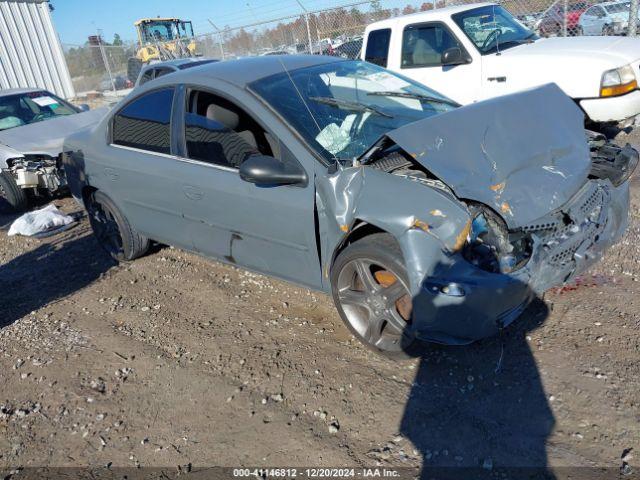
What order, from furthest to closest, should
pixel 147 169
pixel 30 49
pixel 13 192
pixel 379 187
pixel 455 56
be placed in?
pixel 30 49 → pixel 13 192 → pixel 455 56 → pixel 147 169 → pixel 379 187

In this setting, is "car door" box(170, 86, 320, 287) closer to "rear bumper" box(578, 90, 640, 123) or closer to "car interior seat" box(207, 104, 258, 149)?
"car interior seat" box(207, 104, 258, 149)

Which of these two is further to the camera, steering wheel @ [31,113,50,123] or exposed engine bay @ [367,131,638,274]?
steering wheel @ [31,113,50,123]

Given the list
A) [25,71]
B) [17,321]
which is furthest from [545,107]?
[25,71]

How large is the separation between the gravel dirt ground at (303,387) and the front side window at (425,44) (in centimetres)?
364

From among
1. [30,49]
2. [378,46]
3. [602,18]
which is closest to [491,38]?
[378,46]

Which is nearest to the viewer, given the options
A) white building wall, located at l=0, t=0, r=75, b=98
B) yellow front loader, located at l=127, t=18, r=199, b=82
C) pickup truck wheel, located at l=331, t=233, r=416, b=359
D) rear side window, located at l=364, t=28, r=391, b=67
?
pickup truck wheel, located at l=331, t=233, r=416, b=359

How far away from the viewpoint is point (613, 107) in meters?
5.63

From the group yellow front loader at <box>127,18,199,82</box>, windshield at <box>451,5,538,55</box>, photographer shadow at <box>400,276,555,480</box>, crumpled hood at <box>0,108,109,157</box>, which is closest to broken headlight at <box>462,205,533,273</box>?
photographer shadow at <box>400,276,555,480</box>

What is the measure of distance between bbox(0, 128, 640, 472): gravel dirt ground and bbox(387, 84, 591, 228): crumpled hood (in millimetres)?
858

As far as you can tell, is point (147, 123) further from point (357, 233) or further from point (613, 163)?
point (613, 163)

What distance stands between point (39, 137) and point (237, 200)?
16.0ft

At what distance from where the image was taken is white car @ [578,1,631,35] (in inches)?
530

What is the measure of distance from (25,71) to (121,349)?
46.0 ft

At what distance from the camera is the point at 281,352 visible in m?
3.29
